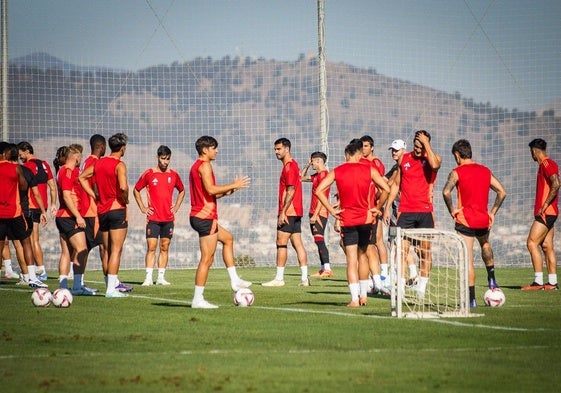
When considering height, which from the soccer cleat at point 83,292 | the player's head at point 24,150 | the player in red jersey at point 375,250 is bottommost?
the soccer cleat at point 83,292

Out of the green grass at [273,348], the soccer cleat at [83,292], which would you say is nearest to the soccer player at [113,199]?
the green grass at [273,348]

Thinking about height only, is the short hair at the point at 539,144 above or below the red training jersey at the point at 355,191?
above

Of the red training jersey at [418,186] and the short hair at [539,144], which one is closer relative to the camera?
the red training jersey at [418,186]

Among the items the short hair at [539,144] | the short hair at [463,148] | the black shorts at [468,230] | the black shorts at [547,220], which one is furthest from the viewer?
the black shorts at [547,220]

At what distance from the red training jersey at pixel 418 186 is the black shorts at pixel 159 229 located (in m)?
6.94

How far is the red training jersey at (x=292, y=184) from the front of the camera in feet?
66.8

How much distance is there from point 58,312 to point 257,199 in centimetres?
1743

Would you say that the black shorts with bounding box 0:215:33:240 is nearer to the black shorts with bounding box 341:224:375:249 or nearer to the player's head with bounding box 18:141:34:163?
the player's head with bounding box 18:141:34:163

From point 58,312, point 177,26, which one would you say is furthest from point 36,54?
point 58,312

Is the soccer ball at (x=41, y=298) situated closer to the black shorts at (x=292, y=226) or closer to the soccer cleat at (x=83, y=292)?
the soccer cleat at (x=83, y=292)

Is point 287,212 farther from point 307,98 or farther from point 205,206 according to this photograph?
point 307,98

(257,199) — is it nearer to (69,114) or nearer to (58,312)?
(69,114)

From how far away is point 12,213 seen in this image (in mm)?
19703

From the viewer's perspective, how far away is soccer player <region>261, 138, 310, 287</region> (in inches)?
803
